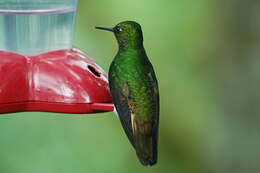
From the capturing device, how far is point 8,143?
585 centimetres

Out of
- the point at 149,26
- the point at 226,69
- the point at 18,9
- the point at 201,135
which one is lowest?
the point at 201,135

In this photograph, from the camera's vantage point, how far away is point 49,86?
3582mm

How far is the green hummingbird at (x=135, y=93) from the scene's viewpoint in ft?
11.6

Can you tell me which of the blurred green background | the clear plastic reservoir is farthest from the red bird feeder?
the blurred green background

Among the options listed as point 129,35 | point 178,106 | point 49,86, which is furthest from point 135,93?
point 178,106

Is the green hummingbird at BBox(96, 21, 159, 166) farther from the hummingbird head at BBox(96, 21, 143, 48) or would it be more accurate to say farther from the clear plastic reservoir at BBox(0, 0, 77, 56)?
the clear plastic reservoir at BBox(0, 0, 77, 56)

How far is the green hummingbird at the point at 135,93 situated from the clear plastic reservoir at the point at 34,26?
1.18ft

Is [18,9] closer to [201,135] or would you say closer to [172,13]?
[172,13]

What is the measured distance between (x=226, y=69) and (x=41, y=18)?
297 cm

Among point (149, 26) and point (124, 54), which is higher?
point (124, 54)

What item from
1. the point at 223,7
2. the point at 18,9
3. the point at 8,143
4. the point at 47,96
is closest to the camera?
the point at 47,96

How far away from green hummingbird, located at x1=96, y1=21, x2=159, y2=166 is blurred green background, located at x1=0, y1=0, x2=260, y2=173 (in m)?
1.98

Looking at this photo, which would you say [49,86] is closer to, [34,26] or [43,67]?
[43,67]

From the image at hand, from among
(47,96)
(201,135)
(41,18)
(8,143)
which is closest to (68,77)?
(47,96)
